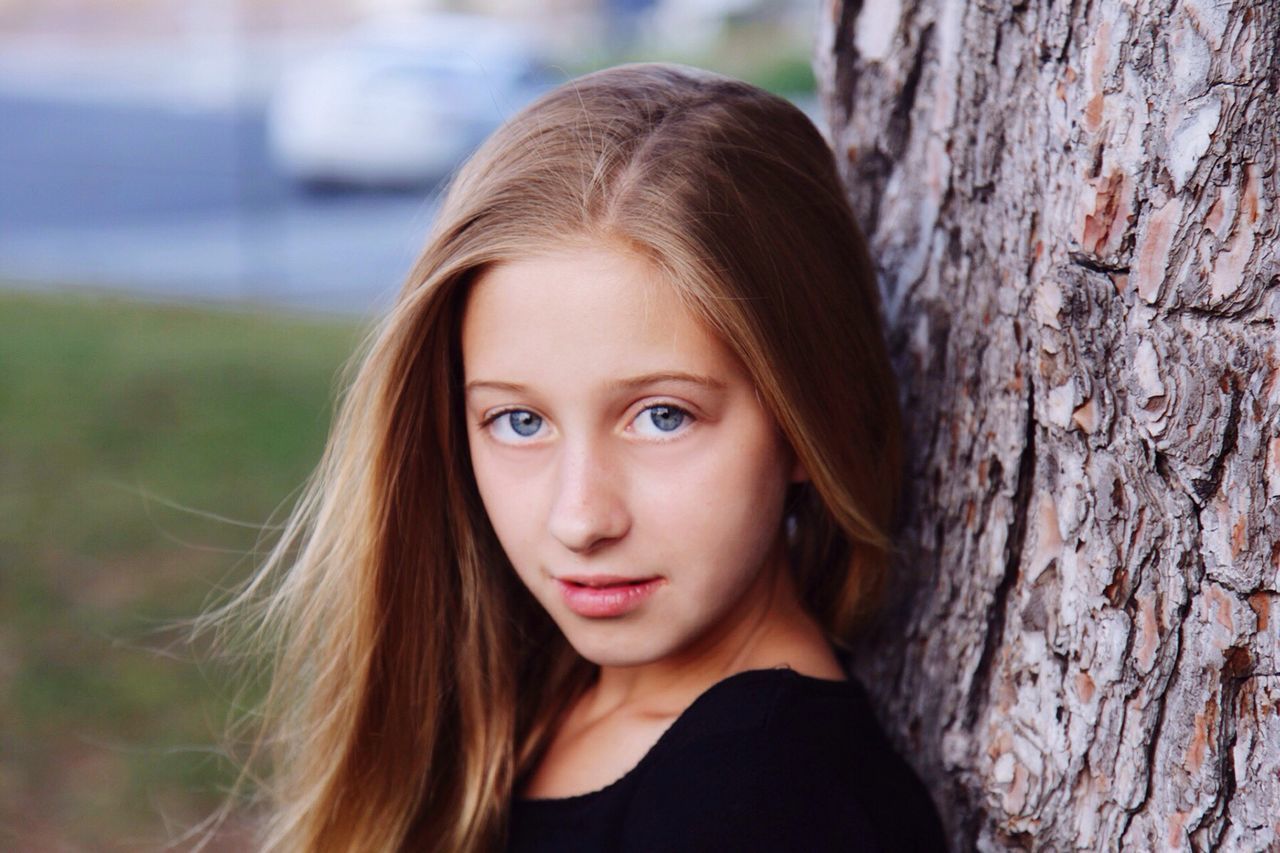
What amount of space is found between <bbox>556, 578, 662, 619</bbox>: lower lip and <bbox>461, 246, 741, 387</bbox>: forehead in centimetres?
26

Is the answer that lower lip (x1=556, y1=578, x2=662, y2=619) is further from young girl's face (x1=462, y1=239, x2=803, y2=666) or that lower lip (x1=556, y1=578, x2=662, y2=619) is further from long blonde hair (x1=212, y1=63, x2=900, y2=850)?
long blonde hair (x1=212, y1=63, x2=900, y2=850)

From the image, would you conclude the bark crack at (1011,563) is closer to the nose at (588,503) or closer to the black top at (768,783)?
the black top at (768,783)

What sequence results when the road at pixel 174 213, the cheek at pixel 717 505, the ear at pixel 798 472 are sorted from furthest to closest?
the road at pixel 174 213
the ear at pixel 798 472
the cheek at pixel 717 505

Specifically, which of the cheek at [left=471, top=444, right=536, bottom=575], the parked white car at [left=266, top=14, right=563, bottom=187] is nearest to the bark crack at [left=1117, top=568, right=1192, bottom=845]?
the cheek at [left=471, top=444, right=536, bottom=575]

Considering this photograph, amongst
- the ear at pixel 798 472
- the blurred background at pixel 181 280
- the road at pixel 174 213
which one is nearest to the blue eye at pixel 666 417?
the ear at pixel 798 472

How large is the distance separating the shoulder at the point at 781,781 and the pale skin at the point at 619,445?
4.5 inches

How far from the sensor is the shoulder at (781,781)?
1.50m

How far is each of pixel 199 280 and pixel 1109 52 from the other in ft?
29.1

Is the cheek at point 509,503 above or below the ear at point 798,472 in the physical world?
below

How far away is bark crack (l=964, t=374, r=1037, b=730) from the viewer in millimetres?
1654

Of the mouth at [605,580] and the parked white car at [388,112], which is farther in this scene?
the parked white car at [388,112]

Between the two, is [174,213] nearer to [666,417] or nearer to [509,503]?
[509,503]

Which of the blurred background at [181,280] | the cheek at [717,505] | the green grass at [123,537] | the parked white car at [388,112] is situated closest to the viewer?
the cheek at [717,505]

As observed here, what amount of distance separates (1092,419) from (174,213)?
11.0 metres
